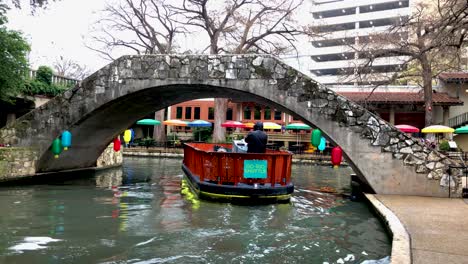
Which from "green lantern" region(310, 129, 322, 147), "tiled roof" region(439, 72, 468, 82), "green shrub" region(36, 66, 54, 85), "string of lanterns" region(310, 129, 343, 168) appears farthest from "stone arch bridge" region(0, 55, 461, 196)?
"tiled roof" region(439, 72, 468, 82)

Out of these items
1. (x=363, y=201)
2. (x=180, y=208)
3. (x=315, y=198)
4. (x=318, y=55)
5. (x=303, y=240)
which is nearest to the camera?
(x=303, y=240)

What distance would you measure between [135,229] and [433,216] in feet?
17.1

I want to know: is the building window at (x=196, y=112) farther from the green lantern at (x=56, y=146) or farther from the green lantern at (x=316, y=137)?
the green lantern at (x=316, y=137)

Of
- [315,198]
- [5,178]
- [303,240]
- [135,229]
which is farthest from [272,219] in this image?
[5,178]

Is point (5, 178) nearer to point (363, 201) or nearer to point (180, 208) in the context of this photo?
point (180, 208)

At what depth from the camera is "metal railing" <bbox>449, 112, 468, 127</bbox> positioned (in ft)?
89.0

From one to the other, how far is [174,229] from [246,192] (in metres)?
2.82

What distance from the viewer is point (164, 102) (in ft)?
47.9

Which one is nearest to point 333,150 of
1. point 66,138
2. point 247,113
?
point 66,138

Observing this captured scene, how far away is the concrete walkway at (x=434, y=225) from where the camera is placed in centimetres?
494

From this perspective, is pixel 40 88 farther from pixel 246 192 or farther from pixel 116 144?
pixel 246 192

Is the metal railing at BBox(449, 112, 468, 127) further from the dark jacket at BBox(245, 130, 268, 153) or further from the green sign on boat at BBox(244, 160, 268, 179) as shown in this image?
the green sign on boat at BBox(244, 160, 268, 179)

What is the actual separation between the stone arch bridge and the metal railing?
19639mm

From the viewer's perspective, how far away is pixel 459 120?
27.8 metres
